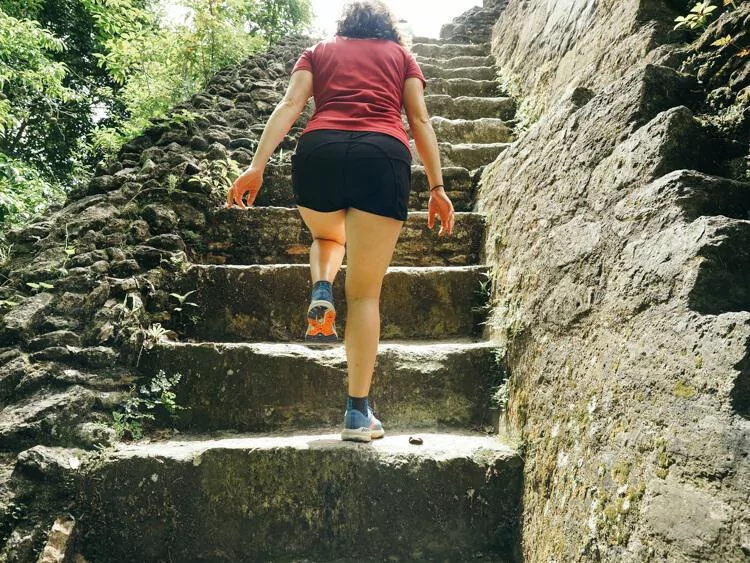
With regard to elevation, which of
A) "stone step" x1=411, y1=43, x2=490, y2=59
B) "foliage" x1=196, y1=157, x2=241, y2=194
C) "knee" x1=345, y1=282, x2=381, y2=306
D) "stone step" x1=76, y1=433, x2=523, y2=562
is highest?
"stone step" x1=411, y1=43, x2=490, y2=59

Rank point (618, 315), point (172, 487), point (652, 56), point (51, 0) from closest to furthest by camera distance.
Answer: point (618, 315), point (172, 487), point (652, 56), point (51, 0)

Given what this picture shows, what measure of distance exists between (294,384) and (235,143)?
2458mm

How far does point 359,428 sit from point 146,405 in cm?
94

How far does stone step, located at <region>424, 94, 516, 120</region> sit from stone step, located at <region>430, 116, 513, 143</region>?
401mm

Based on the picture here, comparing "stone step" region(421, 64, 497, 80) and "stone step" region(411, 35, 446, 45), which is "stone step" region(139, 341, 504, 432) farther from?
"stone step" region(411, 35, 446, 45)

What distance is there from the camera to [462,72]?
5.96m

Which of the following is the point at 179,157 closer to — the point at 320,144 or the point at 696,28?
the point at 320,144

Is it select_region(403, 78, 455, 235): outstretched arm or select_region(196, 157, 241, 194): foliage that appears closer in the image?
select_region(403, 78, 455, 235): outstretched arm

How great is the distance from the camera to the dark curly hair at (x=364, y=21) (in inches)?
82.9

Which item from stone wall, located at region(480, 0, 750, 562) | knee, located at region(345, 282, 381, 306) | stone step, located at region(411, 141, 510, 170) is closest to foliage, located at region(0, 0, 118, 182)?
stone step, located at region(411, 141, 510, 170)

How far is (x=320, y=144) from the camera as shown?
6.29ft

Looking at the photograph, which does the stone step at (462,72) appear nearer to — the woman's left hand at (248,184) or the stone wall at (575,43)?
the stone wall at (575,43)

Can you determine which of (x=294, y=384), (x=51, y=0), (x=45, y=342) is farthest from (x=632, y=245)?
(x=51, y=0)

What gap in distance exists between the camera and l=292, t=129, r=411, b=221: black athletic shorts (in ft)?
6.15
